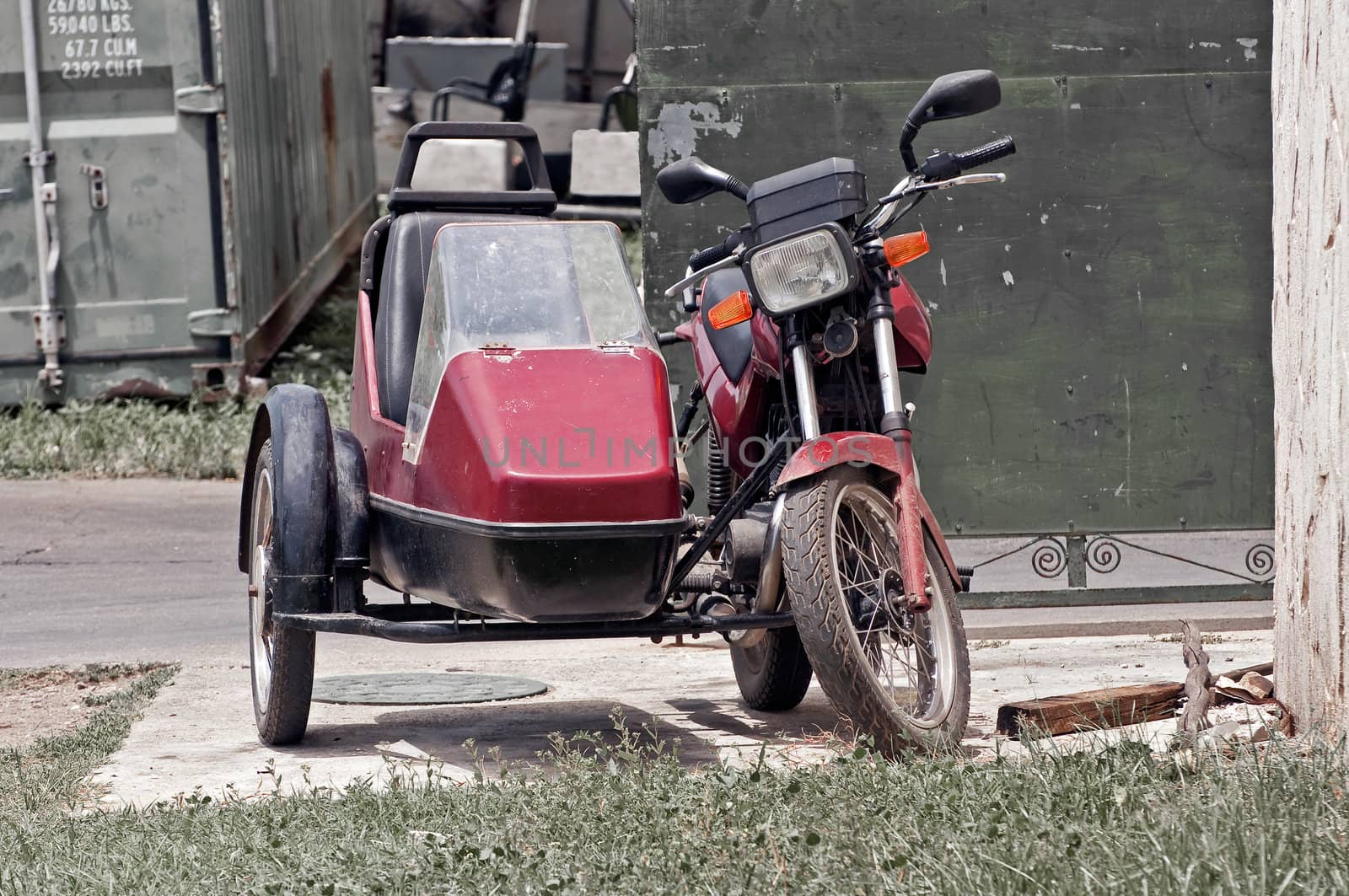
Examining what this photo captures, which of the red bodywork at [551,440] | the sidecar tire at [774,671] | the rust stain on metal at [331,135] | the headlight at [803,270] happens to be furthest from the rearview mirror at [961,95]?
the rust stain on metal at [331,135]

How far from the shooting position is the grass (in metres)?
2.76

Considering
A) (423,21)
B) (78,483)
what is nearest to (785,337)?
(78,483)

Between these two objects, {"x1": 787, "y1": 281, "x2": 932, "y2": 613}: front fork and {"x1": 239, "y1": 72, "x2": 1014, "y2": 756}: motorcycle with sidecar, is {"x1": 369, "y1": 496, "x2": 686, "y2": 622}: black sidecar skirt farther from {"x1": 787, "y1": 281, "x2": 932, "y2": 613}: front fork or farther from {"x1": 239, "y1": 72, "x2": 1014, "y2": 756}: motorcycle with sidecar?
{"x1": 787, "y1": 281, "x2": 932, "y2": 613}: front fork

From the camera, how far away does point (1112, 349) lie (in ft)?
20.6

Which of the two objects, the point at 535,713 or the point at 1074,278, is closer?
the point at 535,713

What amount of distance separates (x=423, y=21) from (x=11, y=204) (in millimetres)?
10167

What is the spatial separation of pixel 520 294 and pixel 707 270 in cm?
53

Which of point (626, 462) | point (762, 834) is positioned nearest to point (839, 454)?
point (626, 462)

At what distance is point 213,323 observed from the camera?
10.3m

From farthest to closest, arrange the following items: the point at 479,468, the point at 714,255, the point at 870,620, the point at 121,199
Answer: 1. the point at 121,199
2. the point at 714,255
3. the point at 870,620
4. the point at 479,468

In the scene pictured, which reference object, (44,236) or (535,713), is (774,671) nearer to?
(535,713)


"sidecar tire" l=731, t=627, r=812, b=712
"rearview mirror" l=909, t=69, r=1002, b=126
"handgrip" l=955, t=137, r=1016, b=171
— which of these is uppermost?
"rearview mirror" l=909, t=69, r=1002, b=126

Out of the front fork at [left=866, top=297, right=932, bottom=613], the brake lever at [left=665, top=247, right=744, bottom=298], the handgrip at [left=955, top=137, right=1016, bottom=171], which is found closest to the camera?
the front fork at [left=866, top=297, right=932, bottom=613]

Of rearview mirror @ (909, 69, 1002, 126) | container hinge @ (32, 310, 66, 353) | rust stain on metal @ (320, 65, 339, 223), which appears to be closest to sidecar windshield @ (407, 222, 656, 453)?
rearview mirror @ (909, 69, 1002, 126)
